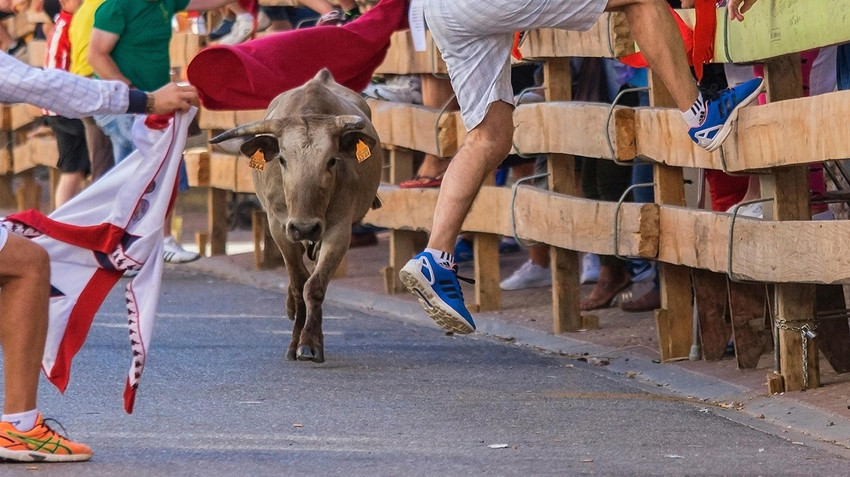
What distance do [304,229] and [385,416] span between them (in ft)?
7.24

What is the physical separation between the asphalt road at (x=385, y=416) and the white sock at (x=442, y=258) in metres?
0.67

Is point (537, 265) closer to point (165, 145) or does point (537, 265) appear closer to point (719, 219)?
point (719, 219)

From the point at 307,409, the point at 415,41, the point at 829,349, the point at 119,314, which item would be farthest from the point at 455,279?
the point at 119,314

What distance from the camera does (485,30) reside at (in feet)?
24.3

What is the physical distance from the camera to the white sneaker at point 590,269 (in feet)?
37.4

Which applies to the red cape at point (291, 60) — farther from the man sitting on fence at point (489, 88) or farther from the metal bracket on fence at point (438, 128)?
the man sitting on fence at point (489, 88)

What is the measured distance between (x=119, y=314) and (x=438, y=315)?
159 inches

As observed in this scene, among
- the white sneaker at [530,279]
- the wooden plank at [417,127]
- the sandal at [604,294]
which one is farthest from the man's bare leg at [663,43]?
the white sneaker at [530,279]

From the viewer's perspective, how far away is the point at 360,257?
14070 millimetres

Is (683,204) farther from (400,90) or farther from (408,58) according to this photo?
(400,90)

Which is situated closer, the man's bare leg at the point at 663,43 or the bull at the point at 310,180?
the man's bare leg at the point at 663,43

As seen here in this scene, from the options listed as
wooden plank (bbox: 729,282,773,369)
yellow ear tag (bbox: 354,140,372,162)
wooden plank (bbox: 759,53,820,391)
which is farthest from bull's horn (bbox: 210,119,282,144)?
wooden plank (bbox: 759,53,820,391)

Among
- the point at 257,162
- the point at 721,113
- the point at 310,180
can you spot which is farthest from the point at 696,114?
the point at 257,162

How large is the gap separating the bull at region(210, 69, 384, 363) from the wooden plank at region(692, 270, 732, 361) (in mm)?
2059
